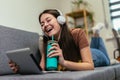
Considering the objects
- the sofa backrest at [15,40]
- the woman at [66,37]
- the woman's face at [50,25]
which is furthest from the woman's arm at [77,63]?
the sofa backrest at [15,40]

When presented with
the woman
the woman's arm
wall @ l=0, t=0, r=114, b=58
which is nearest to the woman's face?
the woman

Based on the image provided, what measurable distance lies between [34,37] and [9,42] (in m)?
0.37

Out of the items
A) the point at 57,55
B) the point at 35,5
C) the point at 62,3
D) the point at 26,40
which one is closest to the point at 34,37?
the point at 26,40

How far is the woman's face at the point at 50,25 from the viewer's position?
1.30 m

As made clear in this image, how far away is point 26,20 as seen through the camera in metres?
3.04

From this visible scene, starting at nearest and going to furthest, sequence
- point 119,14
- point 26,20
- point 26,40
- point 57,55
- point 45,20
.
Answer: point 57,55
point 45,20
point 26,40
point 26,20
point 119,14

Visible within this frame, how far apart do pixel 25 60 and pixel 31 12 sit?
2282 mm

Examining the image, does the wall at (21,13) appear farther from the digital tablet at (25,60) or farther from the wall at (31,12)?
the digital tablet at (25,60)

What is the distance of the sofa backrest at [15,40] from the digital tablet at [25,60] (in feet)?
1.33

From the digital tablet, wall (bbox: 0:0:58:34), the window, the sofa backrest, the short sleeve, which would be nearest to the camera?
the digital tablet

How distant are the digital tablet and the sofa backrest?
0.40 meters

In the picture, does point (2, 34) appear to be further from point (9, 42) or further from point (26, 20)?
point (26, 20)

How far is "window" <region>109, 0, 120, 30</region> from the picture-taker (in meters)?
3.50

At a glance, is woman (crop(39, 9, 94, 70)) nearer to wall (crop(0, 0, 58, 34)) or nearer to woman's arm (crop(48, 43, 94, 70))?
woman's arm (crop(48, 43, 94, 70))
